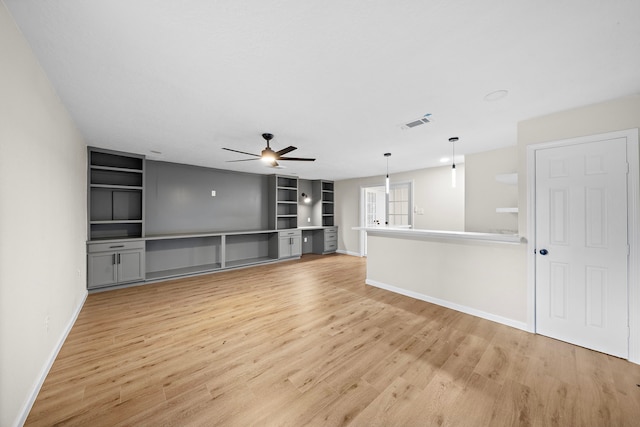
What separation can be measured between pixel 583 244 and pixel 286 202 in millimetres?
5872

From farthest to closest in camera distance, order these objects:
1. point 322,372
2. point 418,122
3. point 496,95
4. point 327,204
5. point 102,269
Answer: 1. point 327,204
2. point 102,269
3. point 418,122
4. point 496,95
5. point 322,372

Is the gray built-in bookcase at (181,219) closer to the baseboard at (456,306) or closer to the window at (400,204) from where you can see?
the window at (400,204)

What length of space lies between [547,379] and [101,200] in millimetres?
6517

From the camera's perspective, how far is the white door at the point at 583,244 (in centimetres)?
227

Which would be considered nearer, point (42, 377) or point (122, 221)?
point (42, 377)

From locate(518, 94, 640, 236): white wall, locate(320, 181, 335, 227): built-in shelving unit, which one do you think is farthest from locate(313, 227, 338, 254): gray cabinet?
locate(518, 94, 640, 236): white wall

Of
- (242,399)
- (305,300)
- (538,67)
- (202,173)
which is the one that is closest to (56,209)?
(242,399)

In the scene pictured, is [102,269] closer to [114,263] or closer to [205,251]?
[114,263]

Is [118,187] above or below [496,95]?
below

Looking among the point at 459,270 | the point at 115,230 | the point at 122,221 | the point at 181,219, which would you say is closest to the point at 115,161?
the point at 122,221

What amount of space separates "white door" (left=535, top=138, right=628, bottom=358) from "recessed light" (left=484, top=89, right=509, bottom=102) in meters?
0.95

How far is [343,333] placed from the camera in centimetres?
264

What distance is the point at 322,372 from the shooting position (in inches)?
78.6

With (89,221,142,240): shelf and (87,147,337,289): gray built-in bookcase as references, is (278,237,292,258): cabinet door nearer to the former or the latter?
(87,147,337,289): gray built-in bookcase
